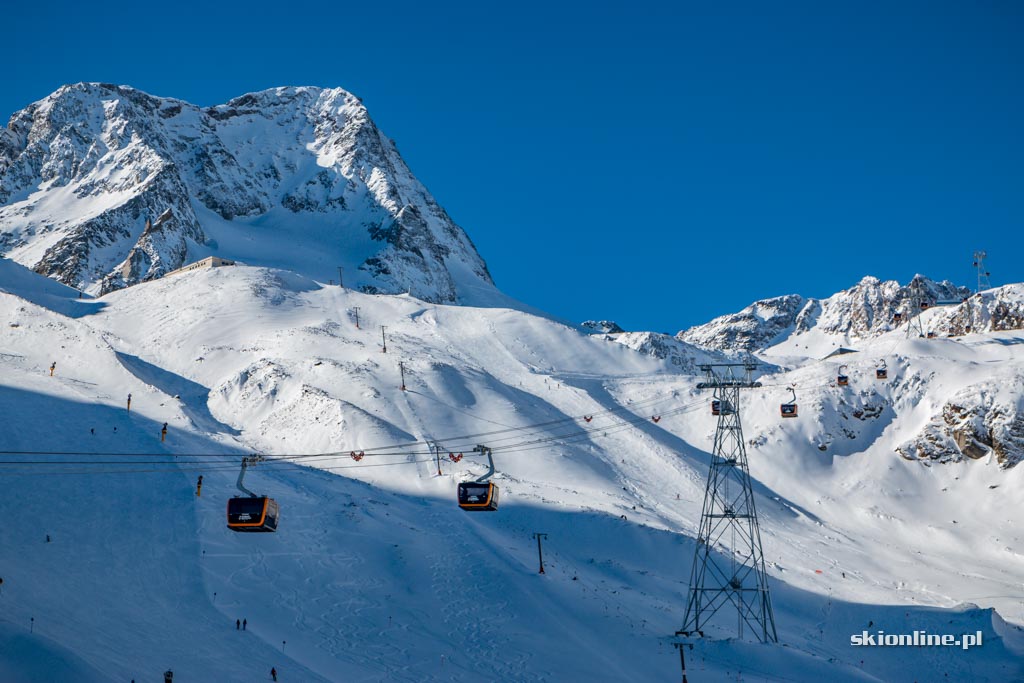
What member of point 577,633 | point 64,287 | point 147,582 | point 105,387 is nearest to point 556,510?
point 577,633

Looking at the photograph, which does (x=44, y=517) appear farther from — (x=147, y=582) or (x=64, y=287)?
(x=64, y=287)

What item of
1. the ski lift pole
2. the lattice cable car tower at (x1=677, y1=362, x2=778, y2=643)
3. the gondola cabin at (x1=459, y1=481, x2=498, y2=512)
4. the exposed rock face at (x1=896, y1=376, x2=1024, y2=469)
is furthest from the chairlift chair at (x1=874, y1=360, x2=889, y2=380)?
the gondola cabin at (x1=459, y1=481, x2=498, y2=512)

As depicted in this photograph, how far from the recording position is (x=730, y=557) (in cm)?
7831

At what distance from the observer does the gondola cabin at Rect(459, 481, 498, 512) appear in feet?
171

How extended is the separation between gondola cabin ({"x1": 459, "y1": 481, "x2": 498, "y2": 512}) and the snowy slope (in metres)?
6.06

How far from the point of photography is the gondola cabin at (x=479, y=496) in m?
52.2

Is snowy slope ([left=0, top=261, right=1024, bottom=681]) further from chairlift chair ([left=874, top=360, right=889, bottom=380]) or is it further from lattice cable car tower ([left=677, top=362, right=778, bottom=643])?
chairlift chair ([left=874, top=360, right=889, bottom=380])

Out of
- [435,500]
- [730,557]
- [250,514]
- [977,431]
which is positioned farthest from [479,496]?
[977,431]

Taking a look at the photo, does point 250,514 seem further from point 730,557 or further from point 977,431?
point 977,431

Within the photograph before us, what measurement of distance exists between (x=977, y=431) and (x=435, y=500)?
66.2m

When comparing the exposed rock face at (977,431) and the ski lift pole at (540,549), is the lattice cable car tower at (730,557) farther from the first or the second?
the exposed rock face at (977,431)

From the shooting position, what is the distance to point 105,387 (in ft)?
300

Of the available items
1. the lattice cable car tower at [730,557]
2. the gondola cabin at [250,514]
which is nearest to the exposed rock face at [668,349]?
the lattice cable car tower at [730,557]

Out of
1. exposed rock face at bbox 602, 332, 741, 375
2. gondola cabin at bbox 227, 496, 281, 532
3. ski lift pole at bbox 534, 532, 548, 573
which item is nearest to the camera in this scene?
gondola cabin at bbox 227, 496, 281, 532
